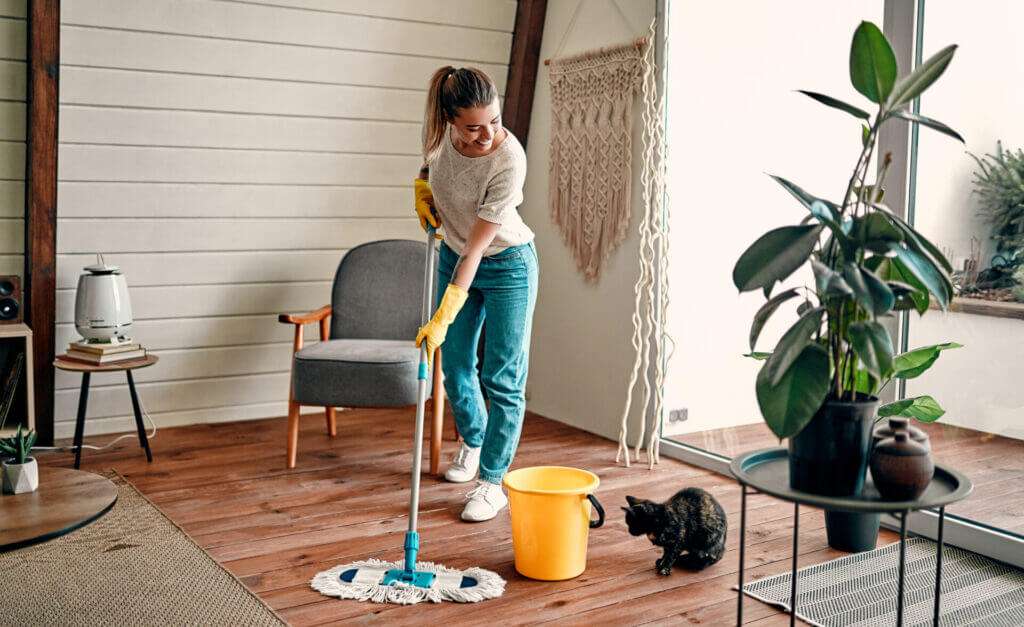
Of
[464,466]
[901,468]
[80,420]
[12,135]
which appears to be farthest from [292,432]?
[901,468]

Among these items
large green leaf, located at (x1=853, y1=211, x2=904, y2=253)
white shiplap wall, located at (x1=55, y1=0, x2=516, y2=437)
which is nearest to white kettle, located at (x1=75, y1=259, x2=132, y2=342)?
white shiplap wall, located at (x1=55, y1=0, x2=516, y2=437)

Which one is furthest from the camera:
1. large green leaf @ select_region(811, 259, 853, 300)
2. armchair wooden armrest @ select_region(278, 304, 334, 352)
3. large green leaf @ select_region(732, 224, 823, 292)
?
armchair wooden armrest @ select_region(278, 304, 334, 352)

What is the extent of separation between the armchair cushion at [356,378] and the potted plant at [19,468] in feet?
3.90

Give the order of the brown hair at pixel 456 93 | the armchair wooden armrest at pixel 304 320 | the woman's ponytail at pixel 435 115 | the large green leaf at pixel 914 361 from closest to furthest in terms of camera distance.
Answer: the large green leaf at pixel 914 361, the brown hair at pixel 456 93, the woman's ponytail at pixel 435 115, the armchair wooden armrest at pixel 304 320

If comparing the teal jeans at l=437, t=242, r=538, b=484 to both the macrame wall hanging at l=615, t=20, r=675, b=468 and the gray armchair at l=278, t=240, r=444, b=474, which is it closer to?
the gray armchair at l=278, t=240, r=444, b=474

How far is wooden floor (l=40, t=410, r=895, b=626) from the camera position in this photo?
239cm

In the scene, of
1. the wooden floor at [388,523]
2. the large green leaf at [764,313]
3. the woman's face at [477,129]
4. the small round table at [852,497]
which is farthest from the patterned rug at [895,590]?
the woman's face at [477,129]

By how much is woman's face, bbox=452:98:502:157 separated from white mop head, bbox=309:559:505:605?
3.80 ft

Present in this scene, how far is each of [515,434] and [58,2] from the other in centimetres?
216

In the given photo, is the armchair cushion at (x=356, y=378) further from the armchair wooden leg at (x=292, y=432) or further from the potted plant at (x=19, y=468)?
the potted plant at (x=19, y=468)

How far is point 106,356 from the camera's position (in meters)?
3.55

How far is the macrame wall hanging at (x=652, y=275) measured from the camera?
3.69 m

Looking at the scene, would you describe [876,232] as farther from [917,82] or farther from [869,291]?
[917,82]

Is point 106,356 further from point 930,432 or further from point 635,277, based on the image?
point 930,432
